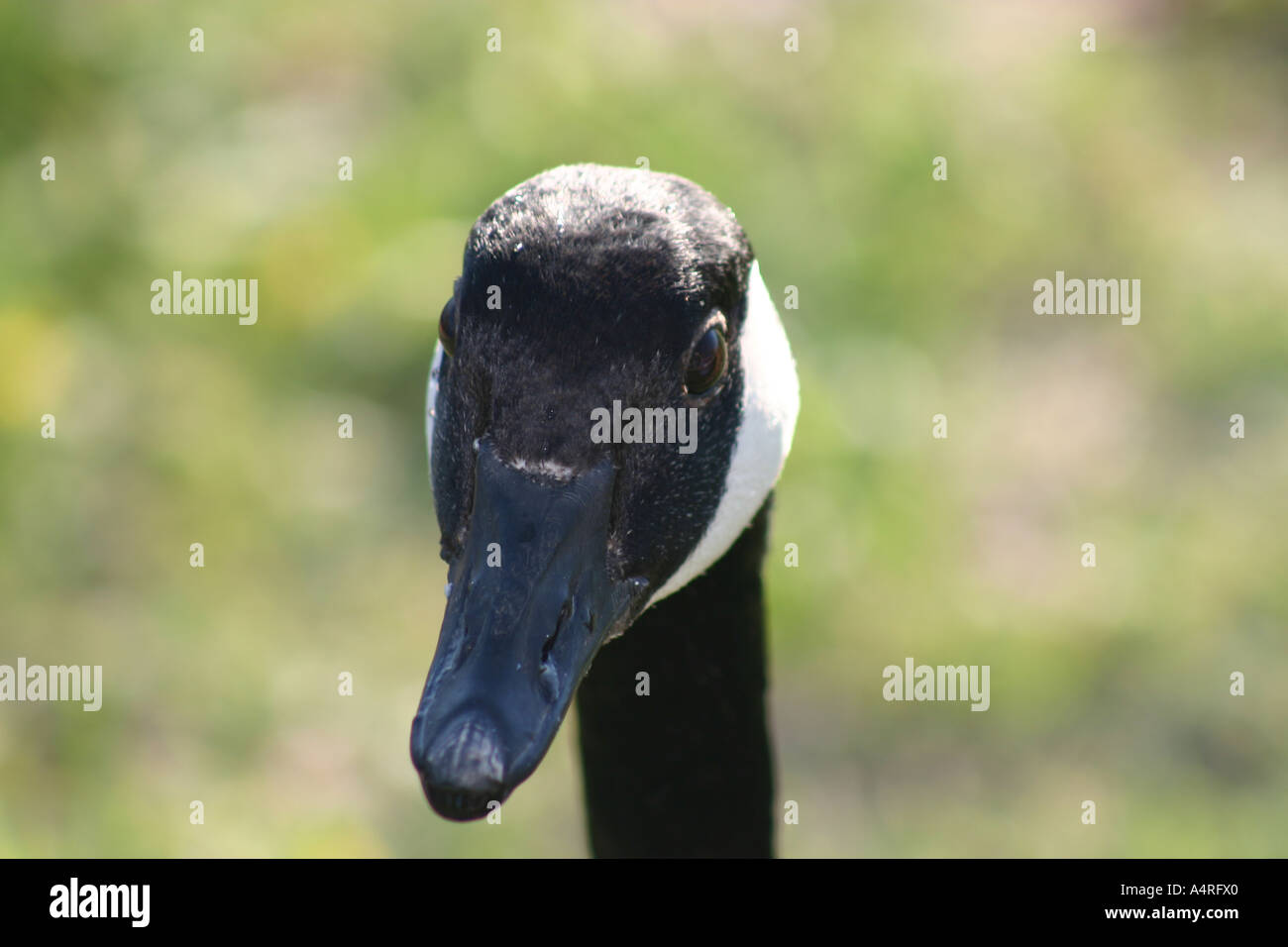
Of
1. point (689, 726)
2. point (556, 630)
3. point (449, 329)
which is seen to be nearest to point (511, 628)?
point (556, 630)

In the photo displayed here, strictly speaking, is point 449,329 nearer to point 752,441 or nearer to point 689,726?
point 752,441

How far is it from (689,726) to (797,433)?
2.91 m

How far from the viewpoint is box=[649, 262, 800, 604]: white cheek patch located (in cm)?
305

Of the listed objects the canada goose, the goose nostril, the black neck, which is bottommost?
the black neck

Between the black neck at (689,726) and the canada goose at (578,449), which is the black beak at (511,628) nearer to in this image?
the canada goose at (578,449)

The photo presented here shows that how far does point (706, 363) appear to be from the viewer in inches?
114

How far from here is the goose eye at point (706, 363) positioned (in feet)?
9.38

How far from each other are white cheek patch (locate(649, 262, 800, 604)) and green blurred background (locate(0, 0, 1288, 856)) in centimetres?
249

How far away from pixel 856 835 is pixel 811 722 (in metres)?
0.55

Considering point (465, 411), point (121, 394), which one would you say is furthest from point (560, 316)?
point (121, 394)

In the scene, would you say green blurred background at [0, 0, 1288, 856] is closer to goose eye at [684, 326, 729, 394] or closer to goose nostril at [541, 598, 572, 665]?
goose eye at [684, 326, 729, 394]

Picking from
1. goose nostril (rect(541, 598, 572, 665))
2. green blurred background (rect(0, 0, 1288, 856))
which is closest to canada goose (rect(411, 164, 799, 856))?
goose nostril (rect(541, 598, 572, 665))

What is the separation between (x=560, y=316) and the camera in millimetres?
2701

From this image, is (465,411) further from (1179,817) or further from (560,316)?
(1179,817)
